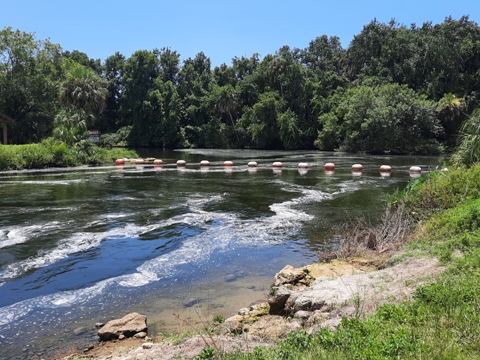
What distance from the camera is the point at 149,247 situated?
37.5ft

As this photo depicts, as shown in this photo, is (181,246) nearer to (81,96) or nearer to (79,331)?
(79,331)

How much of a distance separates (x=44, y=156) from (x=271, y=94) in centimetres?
3811

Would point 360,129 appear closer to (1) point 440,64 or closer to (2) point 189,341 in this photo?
(1) point 440,64

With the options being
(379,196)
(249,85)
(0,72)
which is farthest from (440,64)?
(0,72)

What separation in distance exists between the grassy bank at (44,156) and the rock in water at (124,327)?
30191 mm

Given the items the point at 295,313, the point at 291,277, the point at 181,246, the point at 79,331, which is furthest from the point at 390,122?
the point at 79,331

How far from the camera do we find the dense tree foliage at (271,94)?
48.6 m

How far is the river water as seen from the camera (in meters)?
7.21

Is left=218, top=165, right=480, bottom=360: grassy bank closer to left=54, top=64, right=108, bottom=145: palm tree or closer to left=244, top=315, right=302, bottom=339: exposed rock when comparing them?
left=244, top=315, right=302, bottom=339: exposed rock

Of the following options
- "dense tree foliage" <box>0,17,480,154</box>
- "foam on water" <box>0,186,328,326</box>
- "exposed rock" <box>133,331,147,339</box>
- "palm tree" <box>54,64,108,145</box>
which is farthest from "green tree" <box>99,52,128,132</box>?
"exposed rock" <box>133,331,147,339</box>

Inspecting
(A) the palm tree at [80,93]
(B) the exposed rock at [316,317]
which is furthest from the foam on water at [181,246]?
(A) the palm tree at [80,93]

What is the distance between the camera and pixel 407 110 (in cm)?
4841

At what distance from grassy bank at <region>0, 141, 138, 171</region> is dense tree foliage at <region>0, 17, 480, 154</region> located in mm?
1790

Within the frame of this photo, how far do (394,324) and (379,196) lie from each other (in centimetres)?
1531
